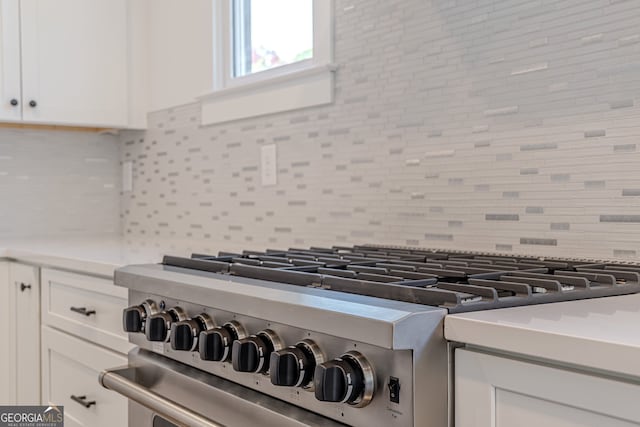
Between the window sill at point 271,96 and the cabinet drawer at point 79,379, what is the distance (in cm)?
92

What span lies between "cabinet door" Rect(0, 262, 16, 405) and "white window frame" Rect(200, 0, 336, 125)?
0.90 meters

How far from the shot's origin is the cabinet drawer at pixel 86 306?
1.69 meters

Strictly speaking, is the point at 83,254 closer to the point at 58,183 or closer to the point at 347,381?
the point at 58,183

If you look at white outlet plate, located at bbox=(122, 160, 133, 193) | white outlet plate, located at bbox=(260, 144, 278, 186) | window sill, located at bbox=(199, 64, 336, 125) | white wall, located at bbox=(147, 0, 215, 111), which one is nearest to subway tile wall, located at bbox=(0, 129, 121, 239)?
white outlet plate, located at bbox=(122, 160, 133, 193)

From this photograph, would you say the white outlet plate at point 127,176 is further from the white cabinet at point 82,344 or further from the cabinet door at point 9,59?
the white cabinet at point 82,344

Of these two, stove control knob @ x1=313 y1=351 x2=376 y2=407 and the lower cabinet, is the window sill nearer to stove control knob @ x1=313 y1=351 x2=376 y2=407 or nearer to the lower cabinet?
the lower cabinet

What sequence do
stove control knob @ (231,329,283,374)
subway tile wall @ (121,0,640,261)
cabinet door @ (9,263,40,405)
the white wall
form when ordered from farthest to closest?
1. the white wall
2. cabinet door @ (9,263,40,405)
3. subway tile wall @ (121,0,640,261)
4. stove control knob @ (231,329,283,374)

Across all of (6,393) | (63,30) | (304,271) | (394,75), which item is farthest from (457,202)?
(63,30)

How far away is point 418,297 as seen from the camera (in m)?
0.88

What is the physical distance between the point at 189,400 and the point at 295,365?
1.31 ft

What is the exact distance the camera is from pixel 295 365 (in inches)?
35.0

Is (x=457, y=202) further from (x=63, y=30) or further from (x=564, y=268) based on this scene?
(x=63, y=30)

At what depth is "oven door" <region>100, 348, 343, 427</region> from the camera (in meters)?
0.99

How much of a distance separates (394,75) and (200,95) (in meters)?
1.00
